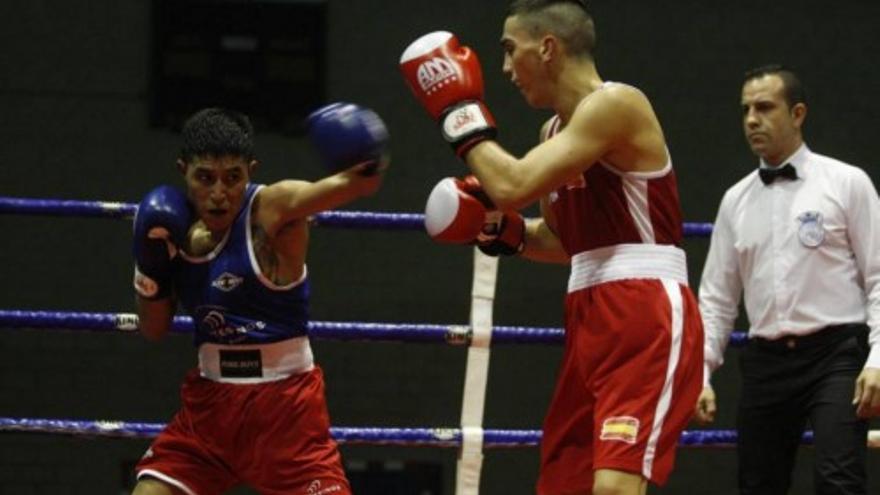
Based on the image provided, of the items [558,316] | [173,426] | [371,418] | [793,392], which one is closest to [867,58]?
[558,316]

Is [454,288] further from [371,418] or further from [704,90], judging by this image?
[704,90]

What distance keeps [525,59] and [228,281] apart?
0.72 m

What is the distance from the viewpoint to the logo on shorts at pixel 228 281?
2.68 meters

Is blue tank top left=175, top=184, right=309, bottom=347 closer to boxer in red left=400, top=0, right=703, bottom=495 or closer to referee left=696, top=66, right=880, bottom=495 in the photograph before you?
boxer in red left=400, top=0, right=703, bottom=495

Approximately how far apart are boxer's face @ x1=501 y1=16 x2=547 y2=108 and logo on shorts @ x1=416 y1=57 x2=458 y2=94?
14cm

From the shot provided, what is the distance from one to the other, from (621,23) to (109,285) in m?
2.63

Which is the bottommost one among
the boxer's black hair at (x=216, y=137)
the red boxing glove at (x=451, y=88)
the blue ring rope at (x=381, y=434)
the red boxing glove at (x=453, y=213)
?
the blue ring rope at (x=381, y=434)

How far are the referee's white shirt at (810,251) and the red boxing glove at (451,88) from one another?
0.95 m

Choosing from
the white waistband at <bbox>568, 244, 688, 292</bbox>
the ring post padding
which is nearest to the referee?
the ring post padding

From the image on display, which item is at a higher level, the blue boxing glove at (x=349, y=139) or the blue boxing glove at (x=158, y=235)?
the blue boxing glove at (x=349, y=139)

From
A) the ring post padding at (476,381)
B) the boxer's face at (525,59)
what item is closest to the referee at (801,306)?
the ring post padding at (476,381)

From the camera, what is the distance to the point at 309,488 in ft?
8.62

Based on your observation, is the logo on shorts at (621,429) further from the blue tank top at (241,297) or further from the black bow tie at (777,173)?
the black bow tie at (777,173)

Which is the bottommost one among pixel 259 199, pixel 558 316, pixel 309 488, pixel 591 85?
pixel 558 316
